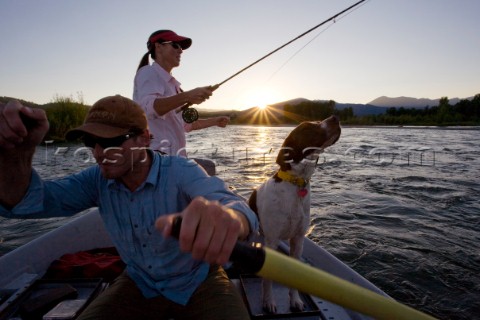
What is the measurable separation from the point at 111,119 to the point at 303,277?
66.5 inches

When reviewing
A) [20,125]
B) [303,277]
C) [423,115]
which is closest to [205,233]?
[303,277]

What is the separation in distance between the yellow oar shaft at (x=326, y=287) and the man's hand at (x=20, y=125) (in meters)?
1.34

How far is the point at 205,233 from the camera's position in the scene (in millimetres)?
997

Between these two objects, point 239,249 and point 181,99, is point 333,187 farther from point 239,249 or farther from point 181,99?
point 239,249

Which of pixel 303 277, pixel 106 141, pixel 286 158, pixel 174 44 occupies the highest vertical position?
pixel 174 44

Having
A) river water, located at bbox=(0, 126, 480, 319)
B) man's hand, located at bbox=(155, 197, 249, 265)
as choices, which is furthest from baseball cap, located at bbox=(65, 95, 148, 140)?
river water, located at bbox=(0, 126, 480, 319)

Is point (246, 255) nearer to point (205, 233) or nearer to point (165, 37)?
point (205, 233)

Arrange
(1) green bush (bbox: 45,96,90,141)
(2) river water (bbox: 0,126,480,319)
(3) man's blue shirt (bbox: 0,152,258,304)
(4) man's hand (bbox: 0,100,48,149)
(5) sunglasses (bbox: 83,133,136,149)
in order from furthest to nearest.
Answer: (1) green bush (bbox: 45,96,90,141), (2) river water (bbox: 0,126,480,319), (3) man's blue shirt (bbox: 0,152,258,304), (5) sunglasses (bbox: 83,133,136,149), (4) man's hand (bbox: 0,100,48,149)

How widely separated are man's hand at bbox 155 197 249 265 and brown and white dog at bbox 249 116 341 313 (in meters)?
Result: 2.46

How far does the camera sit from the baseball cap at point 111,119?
83.0 inches

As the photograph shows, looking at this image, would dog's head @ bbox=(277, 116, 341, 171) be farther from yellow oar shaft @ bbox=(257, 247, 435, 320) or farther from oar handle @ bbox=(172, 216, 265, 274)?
oar handle @ bbox=(172, 216, 265, 274)

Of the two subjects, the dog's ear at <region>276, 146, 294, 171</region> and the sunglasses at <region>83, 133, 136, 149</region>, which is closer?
the sunglasses at <region>83, 133, 136, 149</region>

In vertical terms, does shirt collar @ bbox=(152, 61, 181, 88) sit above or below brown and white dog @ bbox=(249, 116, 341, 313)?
above

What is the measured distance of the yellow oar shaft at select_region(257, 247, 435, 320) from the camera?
93 cm
